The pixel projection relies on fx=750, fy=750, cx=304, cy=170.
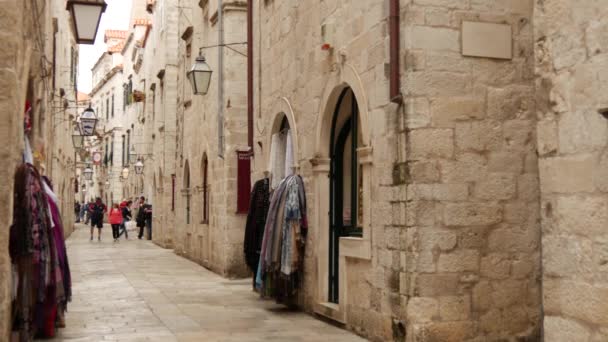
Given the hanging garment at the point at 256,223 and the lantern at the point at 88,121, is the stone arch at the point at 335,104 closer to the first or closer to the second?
the hanging garment at the point at 256,223

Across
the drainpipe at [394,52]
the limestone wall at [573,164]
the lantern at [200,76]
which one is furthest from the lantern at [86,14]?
the lantern at [200,76]

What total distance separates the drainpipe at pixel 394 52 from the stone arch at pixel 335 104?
0.74 metres

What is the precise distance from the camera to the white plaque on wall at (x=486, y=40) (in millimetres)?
6785

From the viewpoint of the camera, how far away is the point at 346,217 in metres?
8.69

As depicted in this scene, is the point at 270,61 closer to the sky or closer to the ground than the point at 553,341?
closer to the sky

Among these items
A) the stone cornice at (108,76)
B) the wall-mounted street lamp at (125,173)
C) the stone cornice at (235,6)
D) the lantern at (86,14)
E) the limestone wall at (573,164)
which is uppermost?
the stone cornice at (108,76)

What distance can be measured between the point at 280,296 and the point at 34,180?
3798mm

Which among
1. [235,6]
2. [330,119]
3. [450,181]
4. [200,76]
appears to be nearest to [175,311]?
[330,119]

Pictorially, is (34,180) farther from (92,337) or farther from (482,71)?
(482,71)

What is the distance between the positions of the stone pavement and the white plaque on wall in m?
3.02

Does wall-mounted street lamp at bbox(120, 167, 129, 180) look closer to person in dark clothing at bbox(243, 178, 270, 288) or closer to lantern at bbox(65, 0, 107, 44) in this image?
person in dark clothing at bbox(243, 178, 270, 288)

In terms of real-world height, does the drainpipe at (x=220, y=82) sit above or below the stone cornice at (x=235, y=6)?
below

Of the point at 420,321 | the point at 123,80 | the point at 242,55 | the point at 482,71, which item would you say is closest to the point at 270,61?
the point at 242,55

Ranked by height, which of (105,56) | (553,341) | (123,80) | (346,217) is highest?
(105,56)
